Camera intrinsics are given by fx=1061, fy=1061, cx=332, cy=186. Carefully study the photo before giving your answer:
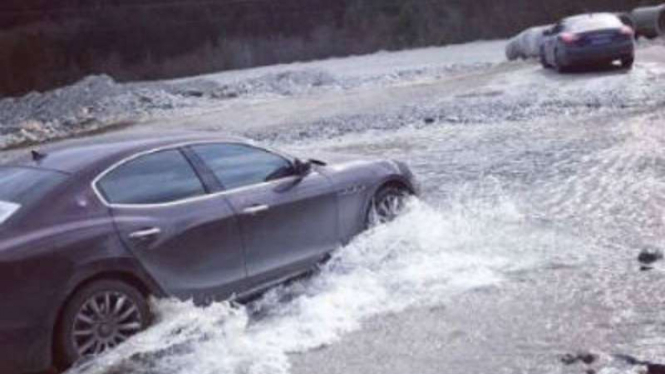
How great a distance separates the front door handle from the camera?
6.60 m

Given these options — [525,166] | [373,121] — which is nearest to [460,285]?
[525,166]

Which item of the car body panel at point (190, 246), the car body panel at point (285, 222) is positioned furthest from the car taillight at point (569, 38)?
the car body panel at point (190, 246)

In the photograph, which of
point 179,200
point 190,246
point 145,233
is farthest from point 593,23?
point 145,233

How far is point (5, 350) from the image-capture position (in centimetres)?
592

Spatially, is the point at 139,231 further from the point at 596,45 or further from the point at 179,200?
the point at 596,45

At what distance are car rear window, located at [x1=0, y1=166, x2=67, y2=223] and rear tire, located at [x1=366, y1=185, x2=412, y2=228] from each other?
110 inches

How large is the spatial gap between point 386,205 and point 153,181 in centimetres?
246

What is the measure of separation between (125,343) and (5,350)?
31.6 inches

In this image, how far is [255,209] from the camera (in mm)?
7367

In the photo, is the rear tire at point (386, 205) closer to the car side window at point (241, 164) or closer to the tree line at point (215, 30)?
the car side window at point (241, 164)

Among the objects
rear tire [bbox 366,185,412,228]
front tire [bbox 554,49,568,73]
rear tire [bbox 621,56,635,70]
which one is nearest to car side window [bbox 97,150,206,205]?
rear tire [bbox 366,185,412,228]

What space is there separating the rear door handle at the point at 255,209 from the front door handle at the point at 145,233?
0.76 metres

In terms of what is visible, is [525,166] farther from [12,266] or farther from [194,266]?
[12,266]

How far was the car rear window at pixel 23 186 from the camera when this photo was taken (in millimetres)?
6410
